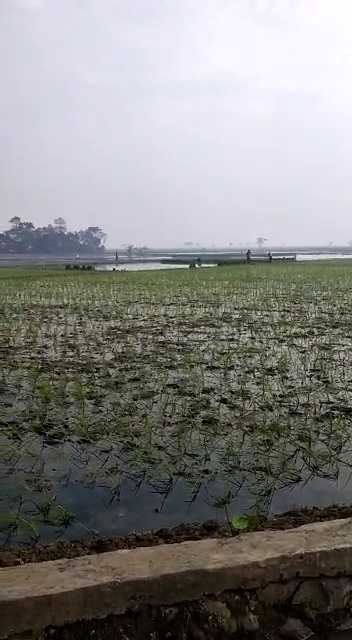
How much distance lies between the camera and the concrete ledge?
6.01ft

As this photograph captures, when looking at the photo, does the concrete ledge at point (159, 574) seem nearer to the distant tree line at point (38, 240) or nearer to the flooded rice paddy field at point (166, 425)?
the flooded rice paddy field at point (166, 425)


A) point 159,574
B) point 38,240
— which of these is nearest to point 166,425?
point 159,574

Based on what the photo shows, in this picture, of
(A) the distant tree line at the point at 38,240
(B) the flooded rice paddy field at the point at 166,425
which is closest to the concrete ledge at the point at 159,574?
(B) the flooded rice paddy field at the point at 166,425

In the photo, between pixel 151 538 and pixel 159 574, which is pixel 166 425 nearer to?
pixel 151 538

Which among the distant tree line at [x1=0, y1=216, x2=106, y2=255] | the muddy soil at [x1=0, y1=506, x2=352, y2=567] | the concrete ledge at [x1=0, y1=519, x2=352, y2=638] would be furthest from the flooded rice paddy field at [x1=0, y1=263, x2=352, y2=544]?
the distant tree line at [x1=0, y1=216, x2=106, y2=255]

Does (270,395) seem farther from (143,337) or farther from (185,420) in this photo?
(143,337)

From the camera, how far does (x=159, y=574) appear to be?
6.39 ft

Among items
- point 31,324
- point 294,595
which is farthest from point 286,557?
point 31,324

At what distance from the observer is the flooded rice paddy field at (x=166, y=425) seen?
312 cm

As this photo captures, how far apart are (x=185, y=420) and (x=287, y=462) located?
1051mm

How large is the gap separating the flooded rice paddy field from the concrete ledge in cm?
81

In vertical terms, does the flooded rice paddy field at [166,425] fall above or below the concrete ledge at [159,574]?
below

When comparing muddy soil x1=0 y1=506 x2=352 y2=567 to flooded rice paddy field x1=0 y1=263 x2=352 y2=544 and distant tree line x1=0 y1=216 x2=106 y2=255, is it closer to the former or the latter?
flooded rice paddy field x1=0 y1=263 x2=352 y2=544

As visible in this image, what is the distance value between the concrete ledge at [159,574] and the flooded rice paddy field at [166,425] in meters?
0.81
